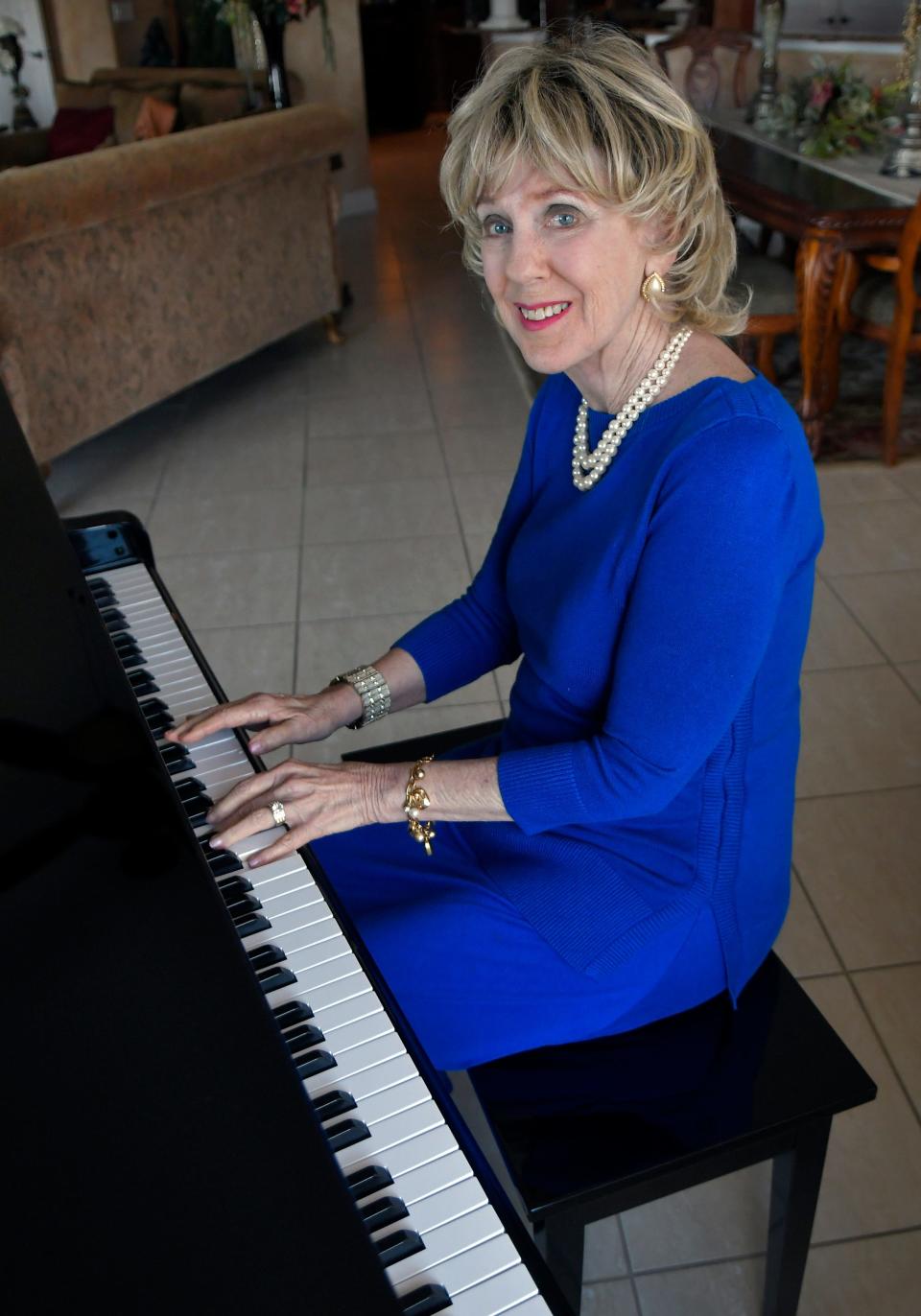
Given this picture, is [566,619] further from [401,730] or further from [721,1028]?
[401,730]

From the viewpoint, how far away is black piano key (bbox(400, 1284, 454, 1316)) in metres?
0.64

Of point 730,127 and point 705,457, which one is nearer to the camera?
point 705,457

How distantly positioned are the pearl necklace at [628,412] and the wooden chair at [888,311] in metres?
2.54

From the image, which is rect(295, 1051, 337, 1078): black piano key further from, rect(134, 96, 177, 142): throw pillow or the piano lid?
rect(134, 96, 177, 142): throw pillow

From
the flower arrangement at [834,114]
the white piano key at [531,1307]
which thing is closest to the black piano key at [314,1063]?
the white piano key at [531,1307]

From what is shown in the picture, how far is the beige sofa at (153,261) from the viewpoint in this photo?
3.32 m

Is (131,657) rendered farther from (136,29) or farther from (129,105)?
(136,29)

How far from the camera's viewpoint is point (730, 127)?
4.80 m

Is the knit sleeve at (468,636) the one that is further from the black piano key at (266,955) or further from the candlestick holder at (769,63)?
the candlestick holder at (769,63)

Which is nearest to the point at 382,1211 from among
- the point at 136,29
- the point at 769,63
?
the point at 769,63

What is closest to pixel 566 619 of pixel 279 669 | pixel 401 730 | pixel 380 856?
pixel 380 856

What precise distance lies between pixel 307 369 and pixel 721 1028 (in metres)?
4.22

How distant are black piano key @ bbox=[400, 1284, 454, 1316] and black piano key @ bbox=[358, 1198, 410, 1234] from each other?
0.05 meters

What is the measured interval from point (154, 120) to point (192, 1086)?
5595mm
